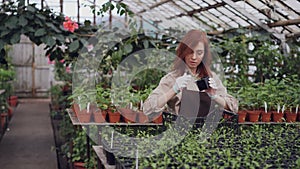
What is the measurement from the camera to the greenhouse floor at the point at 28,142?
16.3 feet

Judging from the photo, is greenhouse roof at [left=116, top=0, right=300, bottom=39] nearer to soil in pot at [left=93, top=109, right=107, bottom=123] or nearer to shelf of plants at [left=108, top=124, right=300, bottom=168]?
soil in pot at [left=93, top=109, right=107, bottom=123]

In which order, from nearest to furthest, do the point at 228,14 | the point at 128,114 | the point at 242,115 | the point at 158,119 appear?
1. the point at 158,119
2. the point at 128,114
3. the point at 242,115
4. the point at 228,14

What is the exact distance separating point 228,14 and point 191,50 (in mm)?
4062

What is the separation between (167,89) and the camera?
8.31 ft

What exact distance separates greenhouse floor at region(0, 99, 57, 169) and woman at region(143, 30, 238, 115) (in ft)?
8.49

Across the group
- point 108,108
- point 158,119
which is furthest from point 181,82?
point 108,108

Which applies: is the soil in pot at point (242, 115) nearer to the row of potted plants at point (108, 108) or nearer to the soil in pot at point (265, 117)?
the soil in pot at point (265, 117)

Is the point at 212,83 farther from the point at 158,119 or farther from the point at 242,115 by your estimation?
the point at 242,115

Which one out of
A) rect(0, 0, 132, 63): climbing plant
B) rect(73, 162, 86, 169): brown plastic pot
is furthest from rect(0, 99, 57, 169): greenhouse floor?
rect(0, 0, 132, 63): climbing plant

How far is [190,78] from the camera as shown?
237 cm

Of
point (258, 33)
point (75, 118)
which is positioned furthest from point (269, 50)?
point (75, 118)

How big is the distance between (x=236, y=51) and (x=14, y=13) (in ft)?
7.47

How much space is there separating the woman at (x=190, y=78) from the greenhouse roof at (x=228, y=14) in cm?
241

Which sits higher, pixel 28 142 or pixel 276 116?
pixel 276 116
